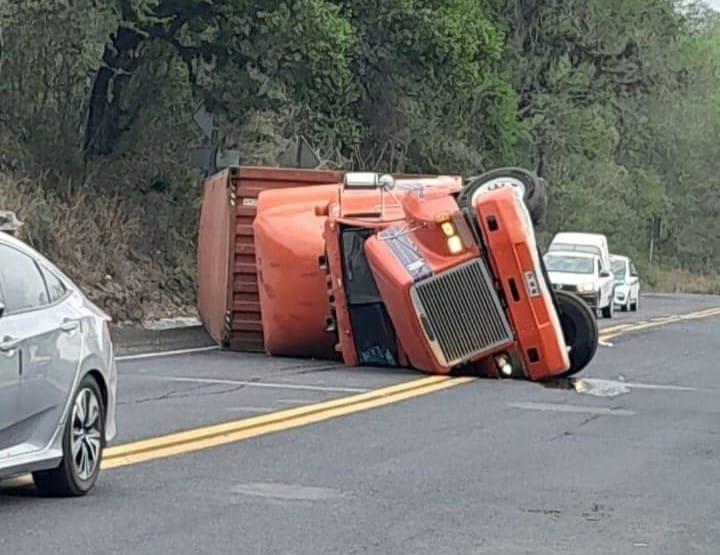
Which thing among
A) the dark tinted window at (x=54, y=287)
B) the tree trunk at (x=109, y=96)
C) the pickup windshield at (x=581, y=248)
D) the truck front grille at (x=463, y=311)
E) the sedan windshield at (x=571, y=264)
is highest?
the tree trunk at (x=109, y=96)

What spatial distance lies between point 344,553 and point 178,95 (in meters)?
24.7

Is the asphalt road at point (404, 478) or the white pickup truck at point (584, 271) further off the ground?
the asphalt road at point (404, 478)

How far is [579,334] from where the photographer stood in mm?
19688

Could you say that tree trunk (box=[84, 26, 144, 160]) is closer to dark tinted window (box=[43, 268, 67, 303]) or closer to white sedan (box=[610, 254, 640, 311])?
white sedan (box=[610, 254, 640, 311])

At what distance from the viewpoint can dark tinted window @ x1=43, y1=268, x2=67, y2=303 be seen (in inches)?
375

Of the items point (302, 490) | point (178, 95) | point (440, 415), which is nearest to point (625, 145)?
point (178, 95)

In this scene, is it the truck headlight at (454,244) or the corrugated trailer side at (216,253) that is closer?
the truck headlight at (454,244)

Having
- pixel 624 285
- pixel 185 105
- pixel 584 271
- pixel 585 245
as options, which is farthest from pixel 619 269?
pixel 185 105

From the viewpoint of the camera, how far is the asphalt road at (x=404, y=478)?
28.4 ft

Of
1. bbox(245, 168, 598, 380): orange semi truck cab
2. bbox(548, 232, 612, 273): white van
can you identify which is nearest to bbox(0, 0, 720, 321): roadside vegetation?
bbox(548, 232, 612, 273): white van

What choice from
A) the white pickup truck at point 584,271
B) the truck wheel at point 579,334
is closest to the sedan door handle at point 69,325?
the truck wheel at point 579,334

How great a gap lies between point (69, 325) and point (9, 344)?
80cm

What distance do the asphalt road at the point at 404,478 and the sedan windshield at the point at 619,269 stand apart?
25.2m

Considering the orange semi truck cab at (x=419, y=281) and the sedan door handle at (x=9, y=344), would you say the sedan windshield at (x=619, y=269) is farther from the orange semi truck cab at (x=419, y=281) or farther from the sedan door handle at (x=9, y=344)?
the sedan door handle at (x=9, y=344)
